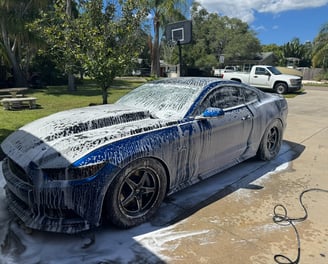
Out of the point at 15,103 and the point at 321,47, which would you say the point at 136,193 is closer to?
the point at 15,103

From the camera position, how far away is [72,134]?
302 centimetres

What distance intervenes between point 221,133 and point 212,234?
53.8 inches

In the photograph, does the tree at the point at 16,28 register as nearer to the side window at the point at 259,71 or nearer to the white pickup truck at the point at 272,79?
the white pickup truck at the point at 272,79

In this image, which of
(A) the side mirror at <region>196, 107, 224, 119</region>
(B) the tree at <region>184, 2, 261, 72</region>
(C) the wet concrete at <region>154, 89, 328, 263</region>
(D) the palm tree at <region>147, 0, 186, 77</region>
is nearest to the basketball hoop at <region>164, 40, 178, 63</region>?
(B) the tree at <region>184, 2, 261, 72</region>

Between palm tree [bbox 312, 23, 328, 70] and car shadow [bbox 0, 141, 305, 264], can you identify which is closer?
car shadow [bbox 0, 141, 305, 264]

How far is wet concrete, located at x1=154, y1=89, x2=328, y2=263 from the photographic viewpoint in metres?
2.67

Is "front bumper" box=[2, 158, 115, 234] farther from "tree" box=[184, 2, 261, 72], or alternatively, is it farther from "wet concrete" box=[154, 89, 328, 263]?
"tree" box=[184, 2, 261, 72]

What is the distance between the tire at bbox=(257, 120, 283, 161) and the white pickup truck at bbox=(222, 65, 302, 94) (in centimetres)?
1299

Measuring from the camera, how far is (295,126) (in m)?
8.06

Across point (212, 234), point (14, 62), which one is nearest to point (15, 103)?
point (212, 234)

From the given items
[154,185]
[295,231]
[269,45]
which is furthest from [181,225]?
[269,45]

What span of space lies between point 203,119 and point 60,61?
517 centimetres

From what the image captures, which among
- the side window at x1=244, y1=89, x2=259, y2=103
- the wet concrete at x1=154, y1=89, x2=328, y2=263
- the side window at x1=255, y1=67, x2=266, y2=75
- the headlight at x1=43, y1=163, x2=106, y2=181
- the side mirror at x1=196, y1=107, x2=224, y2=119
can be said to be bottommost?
the wet concrete at x1=154, y1=89, x2=328, y2=263

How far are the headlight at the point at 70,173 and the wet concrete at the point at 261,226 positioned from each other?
1.03m
